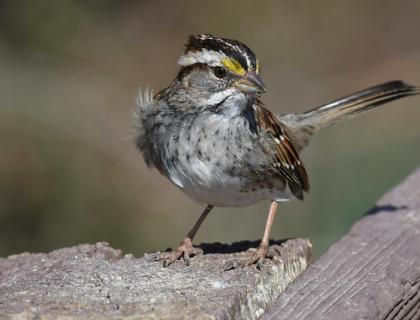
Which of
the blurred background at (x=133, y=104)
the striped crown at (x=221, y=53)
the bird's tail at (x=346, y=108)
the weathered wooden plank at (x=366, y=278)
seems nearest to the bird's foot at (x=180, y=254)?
the weathered wooden plank at (x=366, y=278)

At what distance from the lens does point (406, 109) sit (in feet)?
31.2

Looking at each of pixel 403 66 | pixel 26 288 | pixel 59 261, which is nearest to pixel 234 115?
pixel 59 261

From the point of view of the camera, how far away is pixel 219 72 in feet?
14.2

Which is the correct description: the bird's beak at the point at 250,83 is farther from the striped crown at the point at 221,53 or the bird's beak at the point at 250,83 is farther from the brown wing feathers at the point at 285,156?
the brown wing feathers at the point at 285,156

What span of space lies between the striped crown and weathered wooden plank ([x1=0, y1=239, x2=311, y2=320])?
3.09ft

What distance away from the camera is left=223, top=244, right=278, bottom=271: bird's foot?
3.32 m

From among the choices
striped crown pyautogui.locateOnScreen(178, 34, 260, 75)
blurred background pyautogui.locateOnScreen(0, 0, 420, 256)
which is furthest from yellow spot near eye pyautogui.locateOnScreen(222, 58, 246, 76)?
blurred background pyautogui.locateOnScreen(0, 0, 420, 256)

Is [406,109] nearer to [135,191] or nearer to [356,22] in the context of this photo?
[356,22]

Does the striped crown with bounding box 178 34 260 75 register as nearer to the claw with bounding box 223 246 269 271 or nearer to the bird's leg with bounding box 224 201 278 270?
the bird's leg with bounding box 224 201 278 270

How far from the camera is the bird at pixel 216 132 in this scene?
4277 millimetres

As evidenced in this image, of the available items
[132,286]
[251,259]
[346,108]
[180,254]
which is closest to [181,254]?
[180,254]

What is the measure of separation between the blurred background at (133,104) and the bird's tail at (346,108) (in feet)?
3.54

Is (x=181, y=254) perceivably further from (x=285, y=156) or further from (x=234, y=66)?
(x=285, y=156)

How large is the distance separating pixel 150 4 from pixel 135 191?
8.87 ft
